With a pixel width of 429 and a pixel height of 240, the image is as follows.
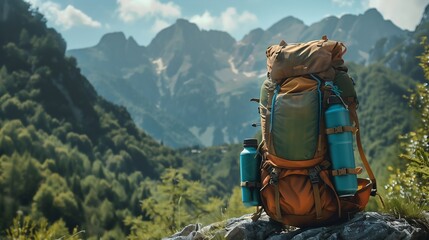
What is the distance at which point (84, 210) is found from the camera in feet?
276

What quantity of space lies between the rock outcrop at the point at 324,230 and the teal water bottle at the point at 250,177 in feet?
0.94

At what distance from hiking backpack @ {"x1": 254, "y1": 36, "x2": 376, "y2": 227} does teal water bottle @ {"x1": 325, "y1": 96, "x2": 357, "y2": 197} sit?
4 cm

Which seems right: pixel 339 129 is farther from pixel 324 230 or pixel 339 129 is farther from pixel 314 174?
pixel 324 230

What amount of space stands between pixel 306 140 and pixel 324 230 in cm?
100

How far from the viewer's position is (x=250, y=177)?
5.76 meters

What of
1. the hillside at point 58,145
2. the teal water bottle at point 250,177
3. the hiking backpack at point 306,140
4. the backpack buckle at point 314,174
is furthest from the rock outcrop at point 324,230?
the hillside at point 58,145

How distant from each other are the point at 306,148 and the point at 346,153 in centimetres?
43

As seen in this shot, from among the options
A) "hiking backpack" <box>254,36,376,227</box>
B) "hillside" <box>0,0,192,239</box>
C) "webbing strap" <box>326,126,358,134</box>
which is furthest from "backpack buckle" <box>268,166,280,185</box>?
"hillside" <box>0,0,192,239</box>

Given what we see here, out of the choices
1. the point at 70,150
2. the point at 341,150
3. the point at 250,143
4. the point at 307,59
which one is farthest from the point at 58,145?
the point at 341,150

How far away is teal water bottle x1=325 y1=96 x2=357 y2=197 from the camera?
499 centimetres

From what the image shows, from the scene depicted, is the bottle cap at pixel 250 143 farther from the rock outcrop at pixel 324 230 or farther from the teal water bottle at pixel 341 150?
the teal water bottle at pixel 341 150

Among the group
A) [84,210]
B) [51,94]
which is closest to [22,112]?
[51,94]

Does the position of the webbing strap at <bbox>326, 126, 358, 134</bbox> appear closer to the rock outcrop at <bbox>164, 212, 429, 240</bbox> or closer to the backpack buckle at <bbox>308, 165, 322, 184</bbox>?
the backpack buckle at <bbox>308, 165, 322, 184</bbox>

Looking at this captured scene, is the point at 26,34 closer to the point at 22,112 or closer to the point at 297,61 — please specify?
the point at 22,112
